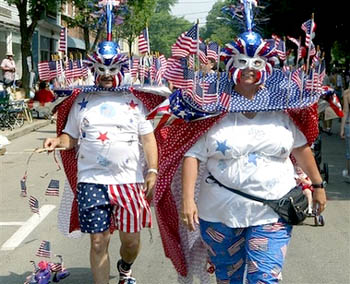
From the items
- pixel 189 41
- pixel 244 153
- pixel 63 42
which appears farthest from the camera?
→ pixel 63 42

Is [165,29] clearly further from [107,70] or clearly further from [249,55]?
[249,55]

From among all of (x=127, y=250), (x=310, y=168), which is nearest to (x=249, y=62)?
(x=310, y=168)

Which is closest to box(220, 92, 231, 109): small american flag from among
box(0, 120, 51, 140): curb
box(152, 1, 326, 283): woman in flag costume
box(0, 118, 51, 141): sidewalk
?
box(152, 1, 326, 283): woman in flag costume

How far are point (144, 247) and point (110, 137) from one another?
2.30 metres

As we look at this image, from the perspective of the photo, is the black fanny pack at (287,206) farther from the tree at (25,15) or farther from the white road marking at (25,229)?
the tree at (25,15)

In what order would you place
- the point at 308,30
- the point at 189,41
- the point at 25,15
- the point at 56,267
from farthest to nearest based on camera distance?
the point at 25,15
the point at 56,267
the point at 308,30
the point at 189,41

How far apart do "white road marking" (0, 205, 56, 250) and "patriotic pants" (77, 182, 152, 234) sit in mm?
2235

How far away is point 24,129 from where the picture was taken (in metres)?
18.1

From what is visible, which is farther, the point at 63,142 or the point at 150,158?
the point at 63,142

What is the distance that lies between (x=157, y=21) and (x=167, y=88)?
131 meters

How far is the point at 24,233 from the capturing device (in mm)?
7215

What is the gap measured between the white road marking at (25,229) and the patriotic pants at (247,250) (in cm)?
320

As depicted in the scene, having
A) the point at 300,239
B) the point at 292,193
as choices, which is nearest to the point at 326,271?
the point at 300,239

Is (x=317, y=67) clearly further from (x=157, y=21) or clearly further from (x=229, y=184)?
(x=157, y=21)
